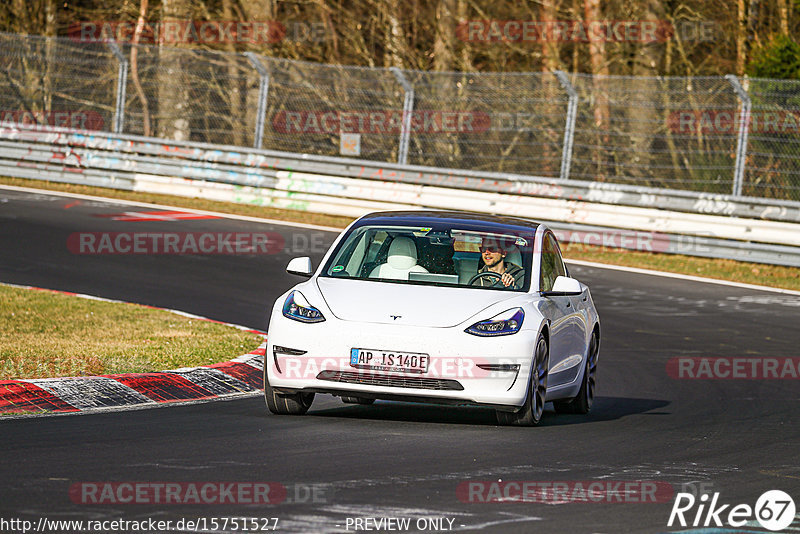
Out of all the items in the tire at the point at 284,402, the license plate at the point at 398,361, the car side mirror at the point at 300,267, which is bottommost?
the tire at the point at 284,402

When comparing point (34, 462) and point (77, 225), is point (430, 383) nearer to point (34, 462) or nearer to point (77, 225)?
point (34, 462)

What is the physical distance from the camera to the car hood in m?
8.84

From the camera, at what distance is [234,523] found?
234 inches

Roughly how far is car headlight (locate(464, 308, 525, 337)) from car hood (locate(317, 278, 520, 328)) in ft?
0.33

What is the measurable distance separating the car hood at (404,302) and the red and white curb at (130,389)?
4.84ft

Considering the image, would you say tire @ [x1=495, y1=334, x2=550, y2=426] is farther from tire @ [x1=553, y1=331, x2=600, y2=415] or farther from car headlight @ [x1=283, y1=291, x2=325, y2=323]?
car headlight @ [x1=283, y1=291, x2=325, y2=323]

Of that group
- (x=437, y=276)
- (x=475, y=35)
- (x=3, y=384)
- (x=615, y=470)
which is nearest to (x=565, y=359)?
(x=437, y=276)

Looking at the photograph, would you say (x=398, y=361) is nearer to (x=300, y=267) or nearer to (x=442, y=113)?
(x=300, y=267)

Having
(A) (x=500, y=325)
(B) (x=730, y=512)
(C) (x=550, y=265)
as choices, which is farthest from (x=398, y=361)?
(B) (x=730, y=512)

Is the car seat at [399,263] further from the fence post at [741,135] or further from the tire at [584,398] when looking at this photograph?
the fence post at [741,135]

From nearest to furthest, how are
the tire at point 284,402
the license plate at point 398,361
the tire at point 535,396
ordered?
1. the license plate at point 398,361
2. the tire at point 535,396
3. the tire at point 284,402

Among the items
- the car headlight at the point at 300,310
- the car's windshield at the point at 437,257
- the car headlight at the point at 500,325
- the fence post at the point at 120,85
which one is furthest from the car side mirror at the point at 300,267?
the fence post at the point at 120,85

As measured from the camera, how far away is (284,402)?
929 centimetres

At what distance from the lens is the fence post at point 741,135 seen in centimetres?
2119
